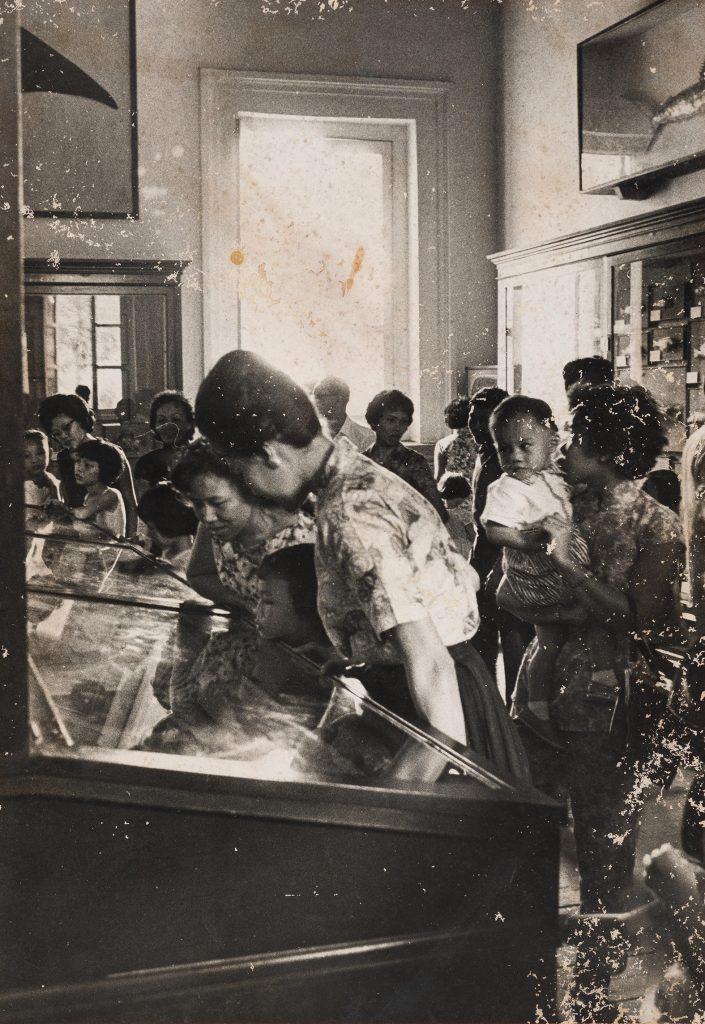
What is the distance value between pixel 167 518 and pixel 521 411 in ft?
1.69

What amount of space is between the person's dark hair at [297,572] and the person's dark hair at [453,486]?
203 mm

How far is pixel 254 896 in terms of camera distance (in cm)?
107

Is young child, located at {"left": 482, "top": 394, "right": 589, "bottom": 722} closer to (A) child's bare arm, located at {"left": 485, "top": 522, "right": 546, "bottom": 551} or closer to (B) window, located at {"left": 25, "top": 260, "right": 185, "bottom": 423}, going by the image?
(A) child's bare arm, located at {"left": 485, "top": 522, "right": 546, "bottom": 551}

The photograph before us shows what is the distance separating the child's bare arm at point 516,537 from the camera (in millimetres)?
1371

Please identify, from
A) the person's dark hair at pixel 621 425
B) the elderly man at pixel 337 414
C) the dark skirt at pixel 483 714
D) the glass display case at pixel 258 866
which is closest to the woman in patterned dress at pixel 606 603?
the person's dark hair at pixel 621 425

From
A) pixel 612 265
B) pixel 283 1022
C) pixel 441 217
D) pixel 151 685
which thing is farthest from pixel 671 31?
pixel 283 1022

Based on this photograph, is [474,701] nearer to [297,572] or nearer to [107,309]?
[297,572]

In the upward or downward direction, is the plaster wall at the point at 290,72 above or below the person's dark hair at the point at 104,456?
above

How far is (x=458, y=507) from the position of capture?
1.30m

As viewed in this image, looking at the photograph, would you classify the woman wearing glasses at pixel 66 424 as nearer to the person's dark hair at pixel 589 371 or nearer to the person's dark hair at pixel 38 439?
the person's dark hair at pixel 38 439

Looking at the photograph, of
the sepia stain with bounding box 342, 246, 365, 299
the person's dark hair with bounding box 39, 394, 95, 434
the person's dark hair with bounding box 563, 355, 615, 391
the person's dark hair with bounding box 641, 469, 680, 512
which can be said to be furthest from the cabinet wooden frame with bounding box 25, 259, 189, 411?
the person's dark hair with bounding box 641, 469, 680, 512

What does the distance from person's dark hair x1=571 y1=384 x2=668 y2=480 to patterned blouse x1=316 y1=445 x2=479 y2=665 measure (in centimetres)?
31

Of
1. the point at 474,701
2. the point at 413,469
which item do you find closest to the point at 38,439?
the point at 413,469

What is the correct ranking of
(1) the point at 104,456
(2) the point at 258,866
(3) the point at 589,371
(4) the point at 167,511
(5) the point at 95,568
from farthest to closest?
1. (5) the point at 95,568
2. (3) the point at 589,371
3. (4) the point at 167,511
4. (1) the point at 104,456
5. (2) the point at 258,866
